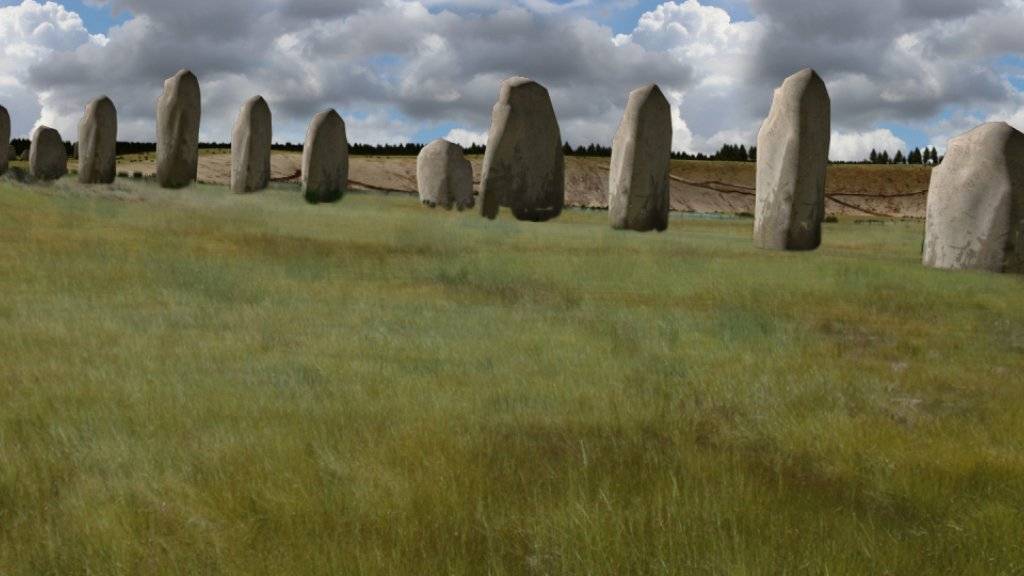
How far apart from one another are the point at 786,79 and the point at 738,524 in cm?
1523

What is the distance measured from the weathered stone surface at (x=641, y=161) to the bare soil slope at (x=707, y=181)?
Result: 30041 millimetres

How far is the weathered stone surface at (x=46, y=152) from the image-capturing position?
117 ft

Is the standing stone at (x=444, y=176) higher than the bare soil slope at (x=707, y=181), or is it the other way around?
the bare soil slope at (x=707, y=181)

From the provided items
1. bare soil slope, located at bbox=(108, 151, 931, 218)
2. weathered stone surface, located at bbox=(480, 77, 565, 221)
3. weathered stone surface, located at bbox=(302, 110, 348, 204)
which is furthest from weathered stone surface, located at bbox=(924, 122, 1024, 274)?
bare soil slope, located at bbox=(108, 151, 931, 218)

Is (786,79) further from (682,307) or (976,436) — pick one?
(976,436)

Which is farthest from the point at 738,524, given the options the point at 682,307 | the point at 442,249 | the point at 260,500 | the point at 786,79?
the point at 786,79

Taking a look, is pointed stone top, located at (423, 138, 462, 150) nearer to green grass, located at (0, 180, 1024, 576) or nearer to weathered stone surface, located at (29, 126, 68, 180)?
weathered stone surface, located at (29, 126, 68, 180)

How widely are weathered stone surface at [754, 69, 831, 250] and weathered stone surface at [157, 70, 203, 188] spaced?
17.6 m

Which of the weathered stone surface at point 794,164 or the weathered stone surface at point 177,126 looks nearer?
the weathered stone surface at point 794,164

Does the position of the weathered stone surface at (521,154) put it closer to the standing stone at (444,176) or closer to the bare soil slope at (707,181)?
the standing stone at (444,176)

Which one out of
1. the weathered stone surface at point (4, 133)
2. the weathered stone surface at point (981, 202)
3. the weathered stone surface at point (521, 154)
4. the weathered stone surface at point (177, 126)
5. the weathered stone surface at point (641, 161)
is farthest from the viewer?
the weathered stone surface at point (4, 133)

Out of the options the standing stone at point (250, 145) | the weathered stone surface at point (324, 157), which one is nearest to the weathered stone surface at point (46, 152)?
the standing stone at point (250, 145)

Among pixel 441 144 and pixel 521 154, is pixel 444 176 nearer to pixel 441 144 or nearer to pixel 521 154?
pixel 441 144

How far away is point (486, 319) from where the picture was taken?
8953 millimetres
